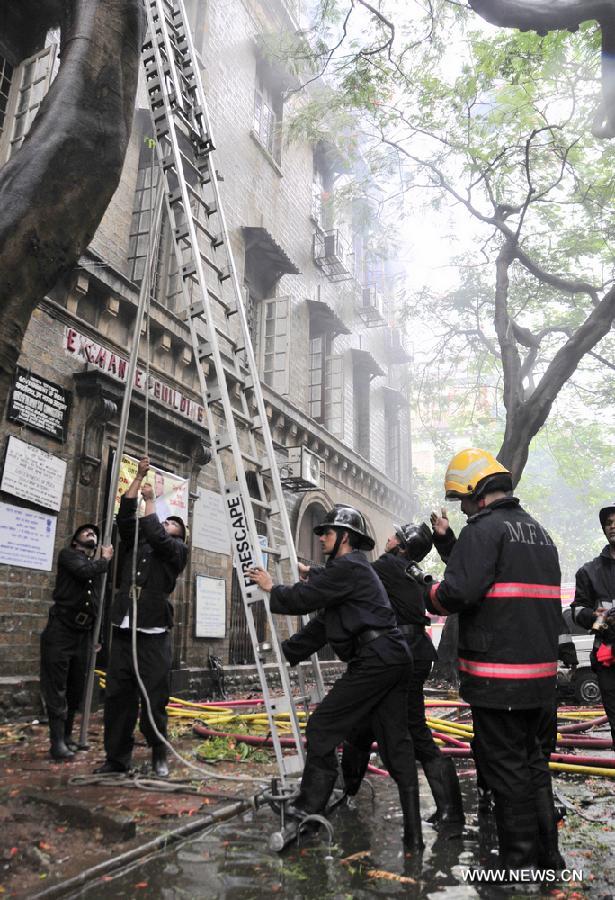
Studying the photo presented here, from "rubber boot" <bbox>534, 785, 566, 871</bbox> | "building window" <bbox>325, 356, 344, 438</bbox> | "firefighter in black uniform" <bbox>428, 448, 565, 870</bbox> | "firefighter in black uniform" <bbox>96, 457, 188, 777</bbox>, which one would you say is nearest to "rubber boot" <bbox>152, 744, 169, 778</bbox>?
"firefighter in black uniform" <bbox>96, 457, 188, 777</bbox>

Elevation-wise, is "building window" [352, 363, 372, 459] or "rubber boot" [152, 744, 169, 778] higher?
"building window" [352, 363, 372, 459]

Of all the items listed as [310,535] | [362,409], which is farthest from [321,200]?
[310,535]

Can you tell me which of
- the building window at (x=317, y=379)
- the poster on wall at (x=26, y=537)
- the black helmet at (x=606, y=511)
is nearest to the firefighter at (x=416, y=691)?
the black helmet at (x=606, y=511)

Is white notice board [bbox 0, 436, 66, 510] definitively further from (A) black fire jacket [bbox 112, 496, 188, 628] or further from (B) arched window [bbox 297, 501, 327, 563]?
(B) arched window [bbox 297, 501, 327, 563]

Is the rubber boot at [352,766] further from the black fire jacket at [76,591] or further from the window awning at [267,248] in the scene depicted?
the window awning at [267,248]

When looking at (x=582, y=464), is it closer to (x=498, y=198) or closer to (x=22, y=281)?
(x=498, y=198)

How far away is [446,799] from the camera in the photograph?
13.8ft

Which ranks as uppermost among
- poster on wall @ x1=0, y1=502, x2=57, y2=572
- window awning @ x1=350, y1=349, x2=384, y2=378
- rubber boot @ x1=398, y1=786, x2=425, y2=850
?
window awning @ x1=350, y1=349, x2=384, y2=378

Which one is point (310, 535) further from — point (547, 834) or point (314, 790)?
point (547, 834)

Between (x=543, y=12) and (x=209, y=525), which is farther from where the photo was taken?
(x=209, y=525)

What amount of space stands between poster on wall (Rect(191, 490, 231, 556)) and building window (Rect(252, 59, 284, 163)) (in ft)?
30.9

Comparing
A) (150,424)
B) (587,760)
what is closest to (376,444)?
(150,424)

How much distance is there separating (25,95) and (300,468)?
886cm

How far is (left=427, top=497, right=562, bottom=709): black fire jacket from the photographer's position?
3352mm
